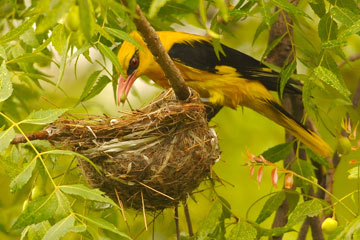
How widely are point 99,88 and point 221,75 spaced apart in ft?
3.05

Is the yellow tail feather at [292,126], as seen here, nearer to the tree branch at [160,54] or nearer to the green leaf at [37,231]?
the tree branch at [160,54]

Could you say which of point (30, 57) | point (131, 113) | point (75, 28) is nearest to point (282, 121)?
point (131, 113)

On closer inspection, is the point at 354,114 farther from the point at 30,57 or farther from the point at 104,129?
A: the point at 30,57

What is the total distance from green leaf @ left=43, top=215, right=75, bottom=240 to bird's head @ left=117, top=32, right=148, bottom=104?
1.65 metres

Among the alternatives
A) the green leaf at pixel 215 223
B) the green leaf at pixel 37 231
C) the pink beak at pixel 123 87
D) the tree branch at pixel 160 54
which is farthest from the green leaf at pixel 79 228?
the pink beak at pixel 123 87

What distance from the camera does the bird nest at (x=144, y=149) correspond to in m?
3.23

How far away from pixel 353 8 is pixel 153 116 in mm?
1101

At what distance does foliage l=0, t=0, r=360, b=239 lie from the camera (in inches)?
83.2

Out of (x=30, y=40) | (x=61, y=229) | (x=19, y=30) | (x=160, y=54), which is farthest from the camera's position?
(x=30, y=40)

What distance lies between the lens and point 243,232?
3045mm

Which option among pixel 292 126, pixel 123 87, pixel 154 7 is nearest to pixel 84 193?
pixel 154 7

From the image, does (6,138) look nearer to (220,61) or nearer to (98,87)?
(98,87)

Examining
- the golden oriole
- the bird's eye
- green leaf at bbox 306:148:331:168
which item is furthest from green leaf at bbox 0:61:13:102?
green leaf at bbox 306:148:331:168

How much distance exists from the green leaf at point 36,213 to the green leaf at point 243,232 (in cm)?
109
